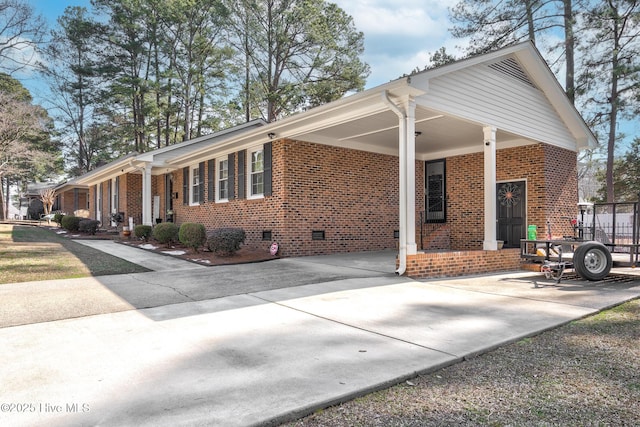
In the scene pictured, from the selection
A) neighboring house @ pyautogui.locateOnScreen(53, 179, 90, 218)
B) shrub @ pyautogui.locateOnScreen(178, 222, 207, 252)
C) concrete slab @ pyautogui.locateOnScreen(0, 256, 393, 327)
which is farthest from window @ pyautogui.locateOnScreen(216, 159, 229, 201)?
neighboring house @ pyautogui.locateOnScreen(53, 179, 90, 218)

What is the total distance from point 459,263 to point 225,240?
5199 millimetres

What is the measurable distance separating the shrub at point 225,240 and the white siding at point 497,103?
16.7 ft

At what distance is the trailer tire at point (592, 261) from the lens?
718 cm

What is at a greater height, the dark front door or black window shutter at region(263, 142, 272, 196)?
black window shutter at region(263, 142, 272, 196)

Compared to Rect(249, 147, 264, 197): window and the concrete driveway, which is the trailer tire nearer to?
the concrete driveway

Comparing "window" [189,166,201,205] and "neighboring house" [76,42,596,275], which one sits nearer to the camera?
"neighboring house" [76,42,596,275]

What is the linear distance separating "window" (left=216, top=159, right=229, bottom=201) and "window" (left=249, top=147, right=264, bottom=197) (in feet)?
5.16

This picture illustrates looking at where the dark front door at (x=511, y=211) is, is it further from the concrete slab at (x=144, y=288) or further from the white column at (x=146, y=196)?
the white column at (x=146, y=196)

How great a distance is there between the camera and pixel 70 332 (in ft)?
13.0

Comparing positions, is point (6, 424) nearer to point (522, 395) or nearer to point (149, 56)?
point (522, 395)

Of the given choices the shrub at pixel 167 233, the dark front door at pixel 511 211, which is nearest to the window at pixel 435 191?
the dark front door at pixel 511 211

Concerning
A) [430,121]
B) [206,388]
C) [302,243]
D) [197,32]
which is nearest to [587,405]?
[206,388]

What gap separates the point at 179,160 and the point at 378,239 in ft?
25.7

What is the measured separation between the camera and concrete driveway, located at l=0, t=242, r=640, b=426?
2451mm
